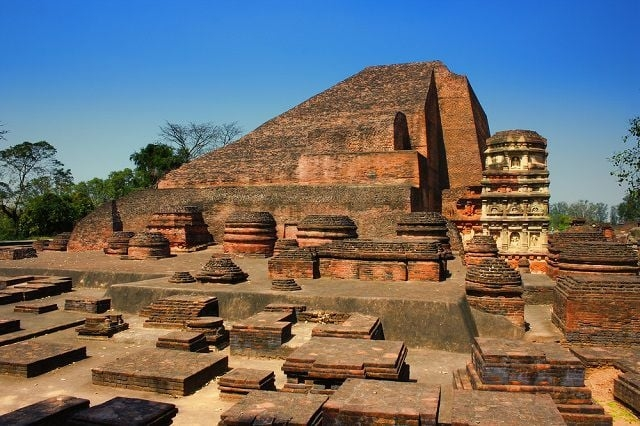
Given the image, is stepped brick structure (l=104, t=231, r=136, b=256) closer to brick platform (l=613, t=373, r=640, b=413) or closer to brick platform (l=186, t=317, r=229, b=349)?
brick platform (l=186, t=317, r=229, b=349)

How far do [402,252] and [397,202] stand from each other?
4801 millimetres

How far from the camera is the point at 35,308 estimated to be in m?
9.52

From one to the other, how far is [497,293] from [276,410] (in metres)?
4.87

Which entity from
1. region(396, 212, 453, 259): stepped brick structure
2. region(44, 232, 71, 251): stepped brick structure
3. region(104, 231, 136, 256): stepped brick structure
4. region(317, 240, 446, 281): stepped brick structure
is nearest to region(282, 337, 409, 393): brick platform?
region(317, 240, 446, 281): stepped brick structure

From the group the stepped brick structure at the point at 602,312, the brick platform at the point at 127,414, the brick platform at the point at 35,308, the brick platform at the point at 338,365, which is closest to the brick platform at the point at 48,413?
the brick platform at the point at 127,414

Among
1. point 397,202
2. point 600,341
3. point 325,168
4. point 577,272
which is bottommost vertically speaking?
point 600,341

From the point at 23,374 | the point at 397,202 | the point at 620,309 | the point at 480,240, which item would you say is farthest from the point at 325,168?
the point at 23,374

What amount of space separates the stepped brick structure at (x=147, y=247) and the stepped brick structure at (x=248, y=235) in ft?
5.31

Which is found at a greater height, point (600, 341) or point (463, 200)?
point (463, 200)

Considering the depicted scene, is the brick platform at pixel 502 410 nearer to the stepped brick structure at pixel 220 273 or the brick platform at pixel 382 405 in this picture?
the brick platform at pixel 382 405

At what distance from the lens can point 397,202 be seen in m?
14.1

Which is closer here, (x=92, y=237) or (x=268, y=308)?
(x=268, y=308)

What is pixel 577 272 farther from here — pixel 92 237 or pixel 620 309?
pixel 92 237

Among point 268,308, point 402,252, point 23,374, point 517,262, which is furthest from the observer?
point 517,262
